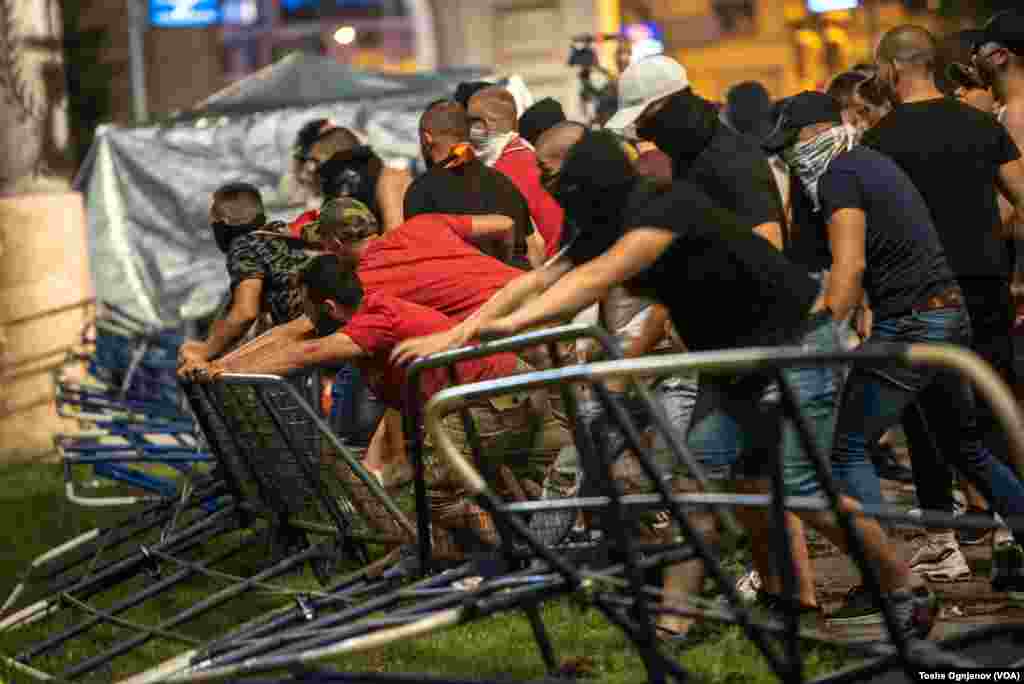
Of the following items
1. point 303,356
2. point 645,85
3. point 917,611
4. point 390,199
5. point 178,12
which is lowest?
point 917,611

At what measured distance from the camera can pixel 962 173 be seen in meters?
7.12

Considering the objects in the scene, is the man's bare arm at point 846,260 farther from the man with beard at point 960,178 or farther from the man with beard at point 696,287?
the man with beard at point 960,178

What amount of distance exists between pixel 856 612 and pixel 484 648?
1.23 meters

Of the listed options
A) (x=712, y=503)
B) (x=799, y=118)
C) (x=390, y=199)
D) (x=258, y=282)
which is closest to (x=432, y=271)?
(x=258, y=282)

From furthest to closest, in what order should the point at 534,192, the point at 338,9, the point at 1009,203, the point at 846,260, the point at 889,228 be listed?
the point at 338,9
the point at 534,192
the point at 1009,203
the point at 889,228
the point at 846,260

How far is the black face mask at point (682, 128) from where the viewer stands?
664 centimetres

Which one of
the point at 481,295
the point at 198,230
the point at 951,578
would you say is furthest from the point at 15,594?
the point at 198,230

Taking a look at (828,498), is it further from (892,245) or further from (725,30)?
(725,30)

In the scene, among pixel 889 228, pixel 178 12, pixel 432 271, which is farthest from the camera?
pixel 178 12

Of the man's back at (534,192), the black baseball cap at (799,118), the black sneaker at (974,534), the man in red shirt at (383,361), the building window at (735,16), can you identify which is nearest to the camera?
the man in red shirt at (383,361)

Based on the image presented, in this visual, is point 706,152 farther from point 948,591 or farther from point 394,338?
point 948,591

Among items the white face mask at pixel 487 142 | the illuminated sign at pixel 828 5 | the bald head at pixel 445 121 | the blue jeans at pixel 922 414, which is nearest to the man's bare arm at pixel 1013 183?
the blue jeans at pixel 922 414

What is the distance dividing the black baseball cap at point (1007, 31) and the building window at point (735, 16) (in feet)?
117

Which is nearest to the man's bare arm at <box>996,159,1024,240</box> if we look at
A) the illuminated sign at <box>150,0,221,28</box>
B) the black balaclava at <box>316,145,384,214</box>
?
the black balaclava at <box>316,145,384,214</box>
